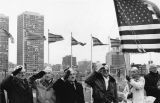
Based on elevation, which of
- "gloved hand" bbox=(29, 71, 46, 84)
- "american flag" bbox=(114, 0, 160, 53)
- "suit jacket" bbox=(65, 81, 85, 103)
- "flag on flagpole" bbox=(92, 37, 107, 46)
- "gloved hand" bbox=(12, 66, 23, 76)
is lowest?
"suit jacket" bbox=(65, 81, 85, 103)

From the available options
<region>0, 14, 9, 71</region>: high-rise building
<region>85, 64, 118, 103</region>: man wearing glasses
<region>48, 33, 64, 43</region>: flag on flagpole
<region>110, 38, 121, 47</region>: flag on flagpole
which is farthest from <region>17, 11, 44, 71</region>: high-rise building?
<region>85, 64, 118, 103</region>: man wearing glasses

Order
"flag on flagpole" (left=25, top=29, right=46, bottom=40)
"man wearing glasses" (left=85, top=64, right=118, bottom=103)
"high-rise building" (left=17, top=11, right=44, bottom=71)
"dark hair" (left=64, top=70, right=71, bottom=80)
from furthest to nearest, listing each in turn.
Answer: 1. "high-rise building" (left=17, top=11, right=44, bottom=71)
2. "flag on flagpole" (left=25, top=29, right=46, bottom=40)
3. "man wearing glasses" (left=85, top=64, right=118, bottom=103)
4. "dark hair" (left=64, top=70, right=71, bottom=80)

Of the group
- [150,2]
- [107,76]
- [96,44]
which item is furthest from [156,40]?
[96,44]

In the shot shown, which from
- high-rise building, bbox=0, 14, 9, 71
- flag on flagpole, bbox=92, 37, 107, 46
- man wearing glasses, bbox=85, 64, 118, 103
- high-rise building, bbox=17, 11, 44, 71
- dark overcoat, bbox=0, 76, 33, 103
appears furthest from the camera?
high-rise building, bbox=17, 11, 44, 71

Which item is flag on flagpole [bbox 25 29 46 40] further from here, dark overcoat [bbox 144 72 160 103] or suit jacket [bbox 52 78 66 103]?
suit jacket [bbox 52 78 66 103]

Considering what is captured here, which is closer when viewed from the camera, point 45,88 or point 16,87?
point 45,88

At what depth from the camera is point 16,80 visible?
875 centimetres

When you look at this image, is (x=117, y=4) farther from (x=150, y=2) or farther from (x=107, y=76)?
(x=107, y=76)

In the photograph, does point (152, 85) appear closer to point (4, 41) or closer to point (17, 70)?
point (17, 70)

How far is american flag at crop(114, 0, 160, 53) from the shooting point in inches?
456

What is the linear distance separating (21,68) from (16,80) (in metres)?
0.29

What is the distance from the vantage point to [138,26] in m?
11.8

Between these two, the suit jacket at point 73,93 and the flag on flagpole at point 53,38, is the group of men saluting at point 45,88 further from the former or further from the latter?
the flag on flagpole at point 53,38

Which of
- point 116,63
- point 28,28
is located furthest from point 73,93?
point 116,63
